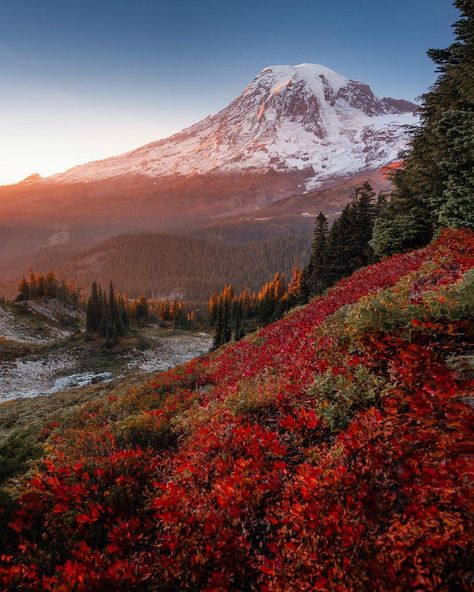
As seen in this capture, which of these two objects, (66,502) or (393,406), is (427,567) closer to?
(393,406)

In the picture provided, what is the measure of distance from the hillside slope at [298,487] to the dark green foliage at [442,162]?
1427cm

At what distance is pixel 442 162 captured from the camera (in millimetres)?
18766

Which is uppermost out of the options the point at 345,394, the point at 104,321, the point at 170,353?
the point at 345,394

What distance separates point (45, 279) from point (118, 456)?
381ft

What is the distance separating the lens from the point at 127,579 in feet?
15.4

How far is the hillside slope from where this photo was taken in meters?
4.27

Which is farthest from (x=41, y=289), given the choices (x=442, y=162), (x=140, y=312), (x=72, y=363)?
(x=442, y=162)

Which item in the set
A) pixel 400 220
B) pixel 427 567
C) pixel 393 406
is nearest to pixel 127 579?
pixel 427 567

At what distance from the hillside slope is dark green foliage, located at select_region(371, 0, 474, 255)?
A: 14.3 meters

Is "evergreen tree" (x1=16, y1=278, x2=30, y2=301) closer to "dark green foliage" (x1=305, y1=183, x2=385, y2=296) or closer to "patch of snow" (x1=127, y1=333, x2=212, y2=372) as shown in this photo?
"patch of snow" (x1=127, y1=333, x2=212, y2=372)

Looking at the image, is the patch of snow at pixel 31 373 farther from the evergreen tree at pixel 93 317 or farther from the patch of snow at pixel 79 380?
the evergreen tree at pixel 93 317

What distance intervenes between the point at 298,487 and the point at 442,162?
67.2 ft

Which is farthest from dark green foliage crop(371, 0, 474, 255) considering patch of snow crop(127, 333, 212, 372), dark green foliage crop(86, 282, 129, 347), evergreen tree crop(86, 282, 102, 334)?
evergreen tree crop(86, 282, 102, 334)

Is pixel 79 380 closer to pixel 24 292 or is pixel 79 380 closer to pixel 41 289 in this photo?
pixel 41 289
